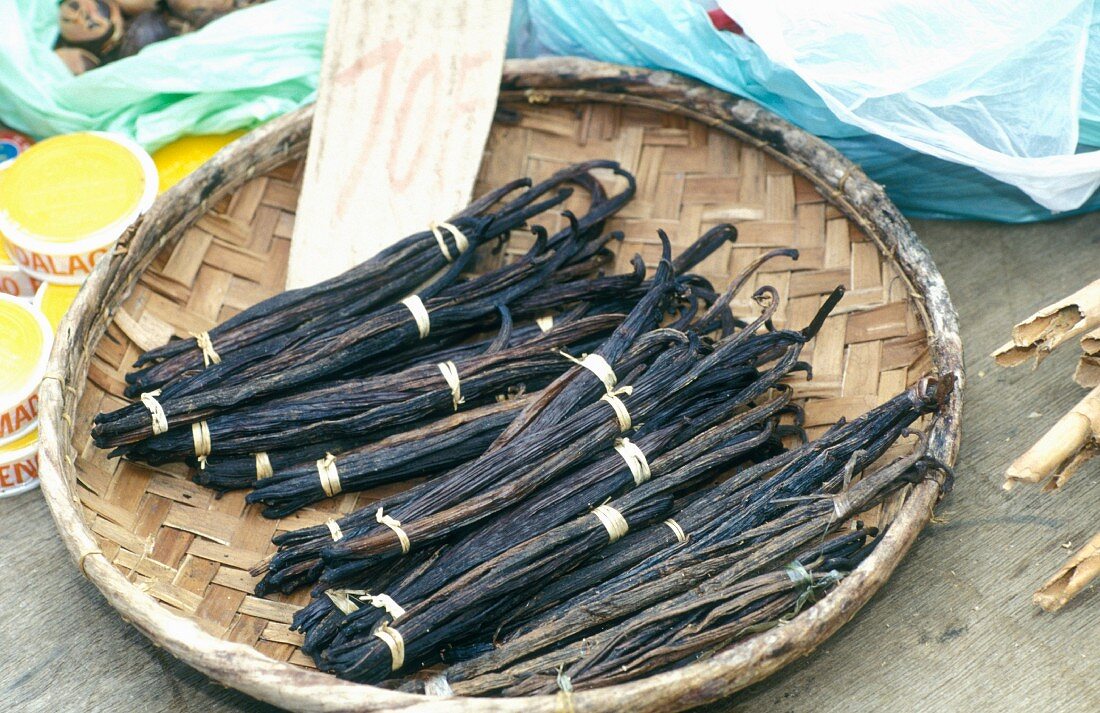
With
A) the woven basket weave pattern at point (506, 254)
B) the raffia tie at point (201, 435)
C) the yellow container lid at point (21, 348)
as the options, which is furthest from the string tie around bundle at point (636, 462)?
the yellow container lid at point (21, 348)

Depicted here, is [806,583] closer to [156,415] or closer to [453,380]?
[453,380]

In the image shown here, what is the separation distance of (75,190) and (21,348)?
0.32 metres

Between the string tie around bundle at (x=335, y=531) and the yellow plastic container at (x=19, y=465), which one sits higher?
the string tie around bundle at (x=335, y=531)

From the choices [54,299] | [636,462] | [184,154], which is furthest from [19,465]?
[636,462]

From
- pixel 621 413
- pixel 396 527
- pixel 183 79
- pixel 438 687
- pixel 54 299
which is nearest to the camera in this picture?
pixel 438 687

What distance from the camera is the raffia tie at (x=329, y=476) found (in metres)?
1.62

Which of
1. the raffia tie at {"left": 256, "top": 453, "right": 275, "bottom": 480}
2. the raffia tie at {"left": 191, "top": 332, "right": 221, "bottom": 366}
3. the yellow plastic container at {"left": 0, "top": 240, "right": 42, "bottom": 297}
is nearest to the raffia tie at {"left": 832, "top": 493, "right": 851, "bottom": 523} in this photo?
the raffia tie at {"left": 256, "top": 453, "right": 275, "bottom": 480}

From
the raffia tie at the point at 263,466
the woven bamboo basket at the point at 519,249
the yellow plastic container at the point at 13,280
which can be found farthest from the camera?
the yellow plastic container at the point at 13,280

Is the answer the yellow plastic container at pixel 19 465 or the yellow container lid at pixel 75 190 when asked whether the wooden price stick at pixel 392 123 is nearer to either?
the yellow container lid at pixel 75 190

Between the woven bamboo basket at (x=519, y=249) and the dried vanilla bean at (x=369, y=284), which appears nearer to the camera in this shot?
the woven bamboo basket at (x=519, y=249)

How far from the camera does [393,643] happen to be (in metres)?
1.37

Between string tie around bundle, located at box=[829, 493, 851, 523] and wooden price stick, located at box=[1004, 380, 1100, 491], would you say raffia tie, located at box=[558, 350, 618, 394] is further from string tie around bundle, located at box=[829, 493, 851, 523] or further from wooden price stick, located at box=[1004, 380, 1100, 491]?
wooden price stick, located at box=[1004, 380, 1100, 491]

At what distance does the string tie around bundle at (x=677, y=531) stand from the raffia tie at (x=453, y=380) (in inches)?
15.0

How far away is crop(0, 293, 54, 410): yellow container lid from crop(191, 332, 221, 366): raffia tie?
0.30 metres
